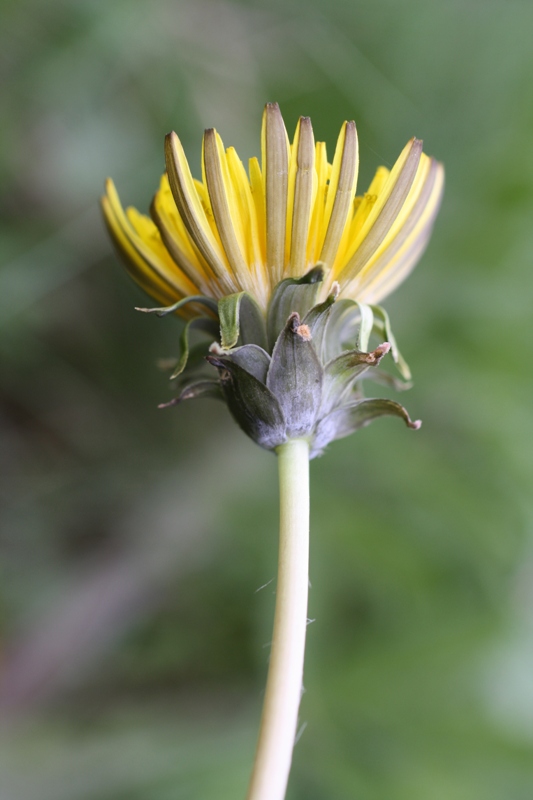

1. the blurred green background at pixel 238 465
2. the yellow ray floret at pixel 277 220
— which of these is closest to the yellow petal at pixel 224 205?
the yellow ray floret at pixel 277 220

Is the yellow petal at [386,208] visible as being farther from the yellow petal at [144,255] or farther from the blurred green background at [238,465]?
the blurred green background at [238,465]

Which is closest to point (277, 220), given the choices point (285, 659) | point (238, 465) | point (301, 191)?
point (301, 191)

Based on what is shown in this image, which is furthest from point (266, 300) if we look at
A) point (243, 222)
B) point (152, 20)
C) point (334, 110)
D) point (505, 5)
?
point (505, 5)

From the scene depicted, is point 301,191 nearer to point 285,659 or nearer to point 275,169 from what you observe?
point 275,169

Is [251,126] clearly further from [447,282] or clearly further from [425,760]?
[425,760]

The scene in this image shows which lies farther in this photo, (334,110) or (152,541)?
(152,541)
